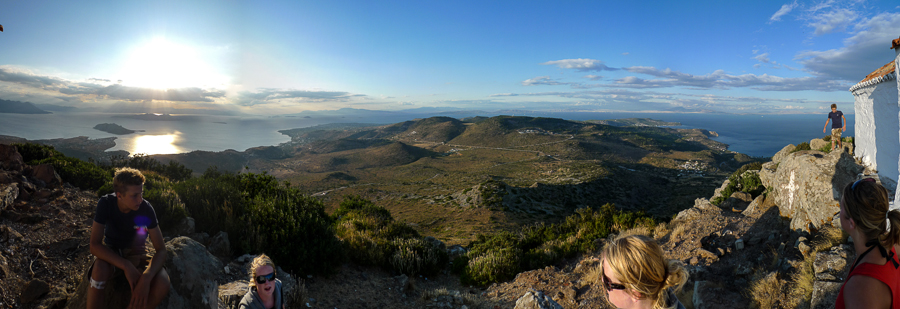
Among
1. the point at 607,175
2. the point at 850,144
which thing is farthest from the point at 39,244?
the point at 607,175

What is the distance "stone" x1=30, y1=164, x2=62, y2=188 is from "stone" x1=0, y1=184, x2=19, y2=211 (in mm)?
1173

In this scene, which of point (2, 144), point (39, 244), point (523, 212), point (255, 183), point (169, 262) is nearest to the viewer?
point (169, 262)

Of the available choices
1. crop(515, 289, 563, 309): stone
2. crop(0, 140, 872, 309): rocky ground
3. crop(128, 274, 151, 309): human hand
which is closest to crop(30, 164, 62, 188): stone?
crop(0, 140, 872, 309): rocky ground

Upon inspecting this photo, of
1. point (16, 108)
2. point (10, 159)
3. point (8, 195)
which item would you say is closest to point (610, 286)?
point (8, 195)

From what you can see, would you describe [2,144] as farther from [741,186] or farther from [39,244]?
[741,186]

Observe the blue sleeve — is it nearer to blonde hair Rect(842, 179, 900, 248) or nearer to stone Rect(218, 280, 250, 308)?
stone Rect(218, 280, 250, 308)

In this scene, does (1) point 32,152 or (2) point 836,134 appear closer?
(1) point 32,152

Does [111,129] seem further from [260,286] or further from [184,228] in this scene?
[260,286]

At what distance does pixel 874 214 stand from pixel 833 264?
3482 millimetres

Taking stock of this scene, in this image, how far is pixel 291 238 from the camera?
259 inches

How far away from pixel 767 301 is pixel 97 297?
7646 millimetres

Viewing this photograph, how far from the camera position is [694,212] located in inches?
372

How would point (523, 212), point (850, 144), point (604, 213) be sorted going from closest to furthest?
point (850, 144) < point (604, 213) < point (523, 212)

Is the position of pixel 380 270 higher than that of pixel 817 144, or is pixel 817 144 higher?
pixel 817 144
